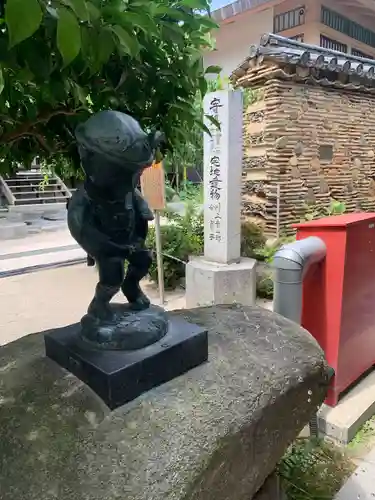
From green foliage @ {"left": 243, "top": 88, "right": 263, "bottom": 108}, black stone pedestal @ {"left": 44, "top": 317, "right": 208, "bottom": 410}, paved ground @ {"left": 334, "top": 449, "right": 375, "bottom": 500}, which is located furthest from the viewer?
green foliage @ {"left": 243, "top": 88, "right": 263, "bottom": 108}

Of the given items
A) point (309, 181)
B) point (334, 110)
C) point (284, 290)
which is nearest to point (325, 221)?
point (284, 290)

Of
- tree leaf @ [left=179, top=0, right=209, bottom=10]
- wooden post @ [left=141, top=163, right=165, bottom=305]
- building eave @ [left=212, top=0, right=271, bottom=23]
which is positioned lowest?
wooden post @ [left=141, top=163, right=165, bottom=305]

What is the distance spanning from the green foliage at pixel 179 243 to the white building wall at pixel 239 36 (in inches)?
174

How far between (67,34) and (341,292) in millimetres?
2283

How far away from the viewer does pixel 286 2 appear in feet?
27.9

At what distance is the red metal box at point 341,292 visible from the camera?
2.44 metres

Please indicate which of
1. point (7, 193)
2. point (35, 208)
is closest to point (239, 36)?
point (35, 208)

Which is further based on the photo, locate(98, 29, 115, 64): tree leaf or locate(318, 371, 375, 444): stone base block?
locate(318, 371, 375, 444): stone base block

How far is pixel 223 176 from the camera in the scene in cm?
429

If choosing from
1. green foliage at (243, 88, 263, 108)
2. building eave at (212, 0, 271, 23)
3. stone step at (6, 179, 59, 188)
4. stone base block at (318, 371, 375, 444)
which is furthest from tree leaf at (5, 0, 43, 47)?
stone step at (6, 179, 59, 188)

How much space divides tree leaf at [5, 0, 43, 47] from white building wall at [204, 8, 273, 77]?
29.3 feet

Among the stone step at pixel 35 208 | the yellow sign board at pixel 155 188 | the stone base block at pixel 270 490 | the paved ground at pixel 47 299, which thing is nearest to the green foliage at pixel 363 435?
the stone base block at pixel 270 490

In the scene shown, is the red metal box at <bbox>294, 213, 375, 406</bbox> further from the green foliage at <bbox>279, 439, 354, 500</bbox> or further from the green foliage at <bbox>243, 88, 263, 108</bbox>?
the green foliage at <bbox>243, 88, 263, 108</bbox>

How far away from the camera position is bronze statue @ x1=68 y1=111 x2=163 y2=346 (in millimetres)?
1057
